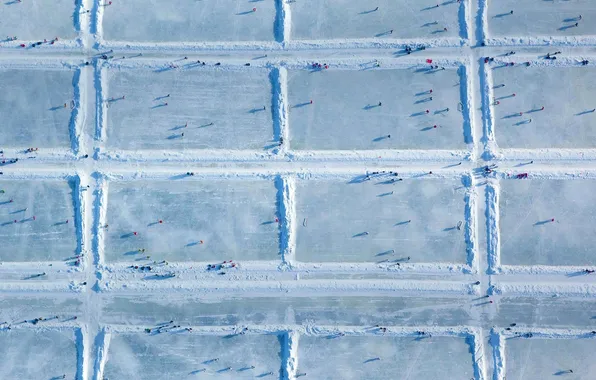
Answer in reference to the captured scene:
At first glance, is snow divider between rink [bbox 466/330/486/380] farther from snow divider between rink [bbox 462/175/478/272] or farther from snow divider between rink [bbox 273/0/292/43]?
snow divider between rink [bbox 273/0/292/43]

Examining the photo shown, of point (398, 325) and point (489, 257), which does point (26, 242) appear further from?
point (489, 257)

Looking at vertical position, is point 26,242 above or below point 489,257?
above

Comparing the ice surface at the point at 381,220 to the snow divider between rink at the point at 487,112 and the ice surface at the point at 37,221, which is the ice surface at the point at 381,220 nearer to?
the snow divider between rink at the point at 487,112

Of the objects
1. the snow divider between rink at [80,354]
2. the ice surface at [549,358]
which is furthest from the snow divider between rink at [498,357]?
the snow divider between rink at [80,354]

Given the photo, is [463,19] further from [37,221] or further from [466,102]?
[37,221]

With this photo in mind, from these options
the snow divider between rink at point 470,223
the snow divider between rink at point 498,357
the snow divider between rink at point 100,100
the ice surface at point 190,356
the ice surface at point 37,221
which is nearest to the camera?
the snow divider between rink at point 498,357

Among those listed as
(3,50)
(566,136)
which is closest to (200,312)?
(3,50)

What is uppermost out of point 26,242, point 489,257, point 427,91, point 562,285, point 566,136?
point 427,91

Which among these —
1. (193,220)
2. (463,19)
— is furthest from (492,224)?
(193,220)
